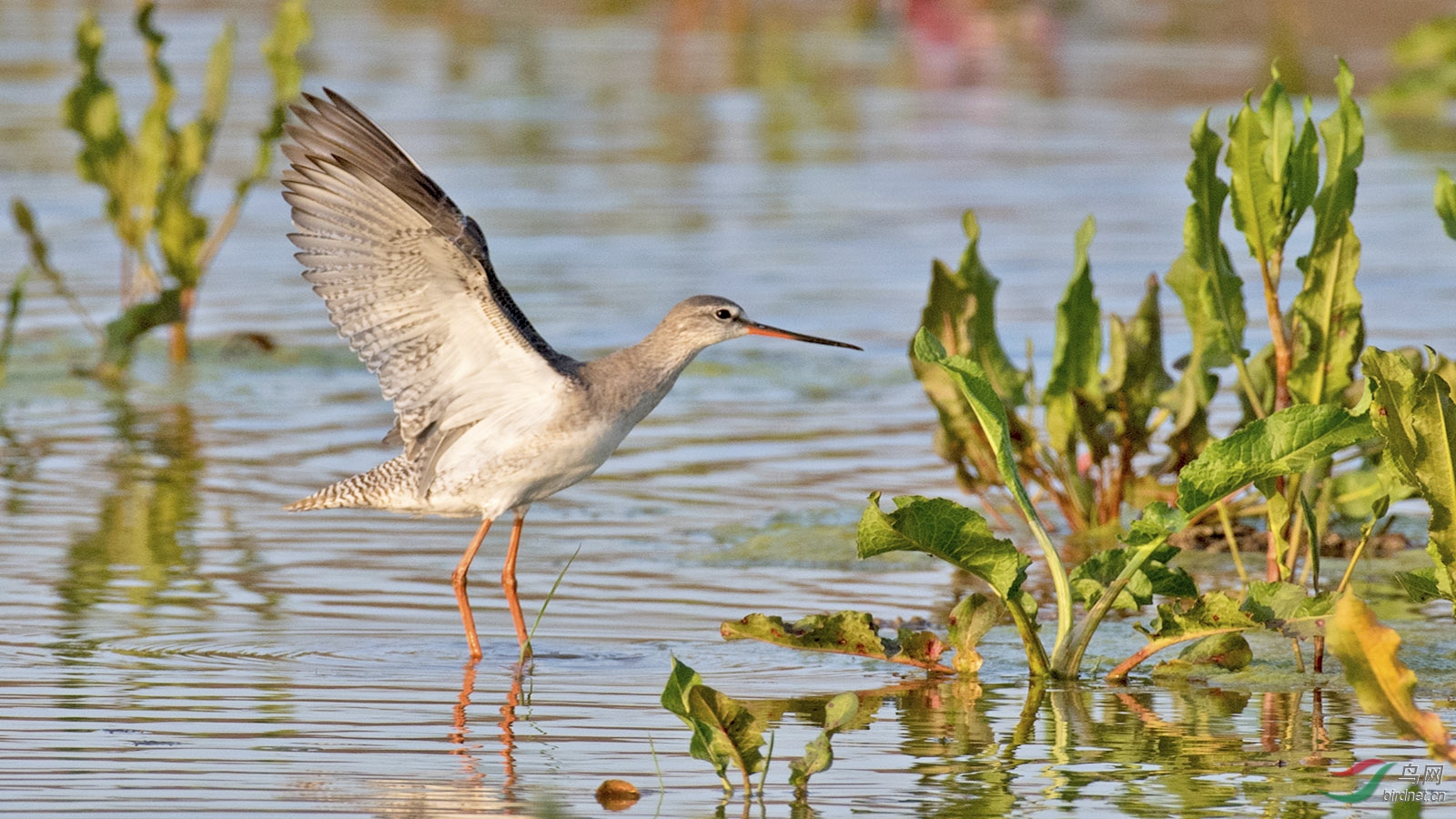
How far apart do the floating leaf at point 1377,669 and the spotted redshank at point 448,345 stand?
8.61 ft

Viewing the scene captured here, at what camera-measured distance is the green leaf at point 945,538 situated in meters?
5.82

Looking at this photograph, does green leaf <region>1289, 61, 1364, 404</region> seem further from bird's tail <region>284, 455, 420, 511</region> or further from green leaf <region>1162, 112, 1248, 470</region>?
bird's tail <region>284, 455, 420, 511</region>

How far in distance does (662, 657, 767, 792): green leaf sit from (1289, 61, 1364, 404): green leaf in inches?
99.7

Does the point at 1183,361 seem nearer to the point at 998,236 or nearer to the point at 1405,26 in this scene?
the point at 998,236

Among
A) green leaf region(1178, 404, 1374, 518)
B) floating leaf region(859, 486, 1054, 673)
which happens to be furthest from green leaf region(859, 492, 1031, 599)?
green leaf region(1178, 404, 1374, 518)

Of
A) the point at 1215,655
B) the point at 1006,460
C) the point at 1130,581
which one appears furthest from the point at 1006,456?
the point at 1215,655

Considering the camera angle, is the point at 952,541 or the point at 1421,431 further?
the point at 952,541

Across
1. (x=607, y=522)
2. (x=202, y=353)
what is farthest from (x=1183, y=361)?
(x=202, y=353)

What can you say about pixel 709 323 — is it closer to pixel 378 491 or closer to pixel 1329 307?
pixel 378 491

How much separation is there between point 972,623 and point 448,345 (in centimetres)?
192

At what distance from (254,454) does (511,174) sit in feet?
29.4

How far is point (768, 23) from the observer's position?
32719mm

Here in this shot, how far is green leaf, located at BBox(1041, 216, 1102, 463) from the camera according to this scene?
7633 millimetres

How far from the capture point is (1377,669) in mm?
4660
